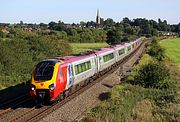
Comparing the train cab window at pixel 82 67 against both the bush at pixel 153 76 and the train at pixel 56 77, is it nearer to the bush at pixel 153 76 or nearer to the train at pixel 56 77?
the train at pixel 56 77

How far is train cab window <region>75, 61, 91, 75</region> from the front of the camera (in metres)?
23.0

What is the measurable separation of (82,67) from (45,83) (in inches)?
247

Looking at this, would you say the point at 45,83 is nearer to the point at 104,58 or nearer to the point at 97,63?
the point at 97,63

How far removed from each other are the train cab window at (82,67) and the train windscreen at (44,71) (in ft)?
11.9

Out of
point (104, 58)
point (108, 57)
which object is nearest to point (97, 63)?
point (104, 58)

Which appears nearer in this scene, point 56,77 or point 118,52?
point 56,77

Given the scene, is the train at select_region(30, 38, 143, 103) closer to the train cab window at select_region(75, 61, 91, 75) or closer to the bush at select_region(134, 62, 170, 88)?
the train cab window at select_region(75, 61, 91, 75)

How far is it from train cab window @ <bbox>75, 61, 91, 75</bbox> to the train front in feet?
12.4

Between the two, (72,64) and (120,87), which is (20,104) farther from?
(120,87)

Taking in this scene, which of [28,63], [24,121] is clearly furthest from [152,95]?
[28,63]

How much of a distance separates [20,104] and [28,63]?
468 inches

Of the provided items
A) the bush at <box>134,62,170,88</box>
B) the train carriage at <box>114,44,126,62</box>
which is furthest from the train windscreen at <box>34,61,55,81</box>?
the train carriage at <box>114,44,126,62</box>

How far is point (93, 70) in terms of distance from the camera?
92.9ft

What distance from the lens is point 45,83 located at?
18.5m
